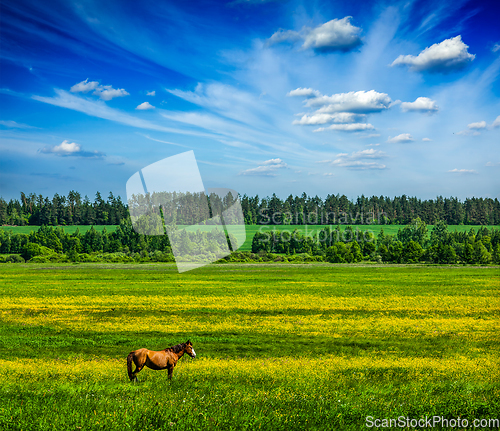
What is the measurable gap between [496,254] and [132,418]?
120 metres

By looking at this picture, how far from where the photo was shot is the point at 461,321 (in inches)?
927

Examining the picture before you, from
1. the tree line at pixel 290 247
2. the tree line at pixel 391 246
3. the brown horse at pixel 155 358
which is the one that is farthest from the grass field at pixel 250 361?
the tree line at pixel 391 246

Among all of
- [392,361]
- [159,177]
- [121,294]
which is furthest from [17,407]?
[121,294]

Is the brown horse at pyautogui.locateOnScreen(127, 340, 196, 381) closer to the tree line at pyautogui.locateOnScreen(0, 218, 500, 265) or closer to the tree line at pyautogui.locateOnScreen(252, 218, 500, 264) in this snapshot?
the tree line at pyautogui.locateOnScreen(0, 218, 500, 265)

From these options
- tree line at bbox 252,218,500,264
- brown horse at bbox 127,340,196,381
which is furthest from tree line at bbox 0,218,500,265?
brown horse at bbox 127,340,196,381

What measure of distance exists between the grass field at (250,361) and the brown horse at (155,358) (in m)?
0.62

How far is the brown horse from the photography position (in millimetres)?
6613

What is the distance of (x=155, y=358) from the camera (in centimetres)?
681

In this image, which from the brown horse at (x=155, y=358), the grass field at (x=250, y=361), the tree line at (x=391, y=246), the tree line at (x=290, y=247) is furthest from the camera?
the tree line at (x=290, y=247)

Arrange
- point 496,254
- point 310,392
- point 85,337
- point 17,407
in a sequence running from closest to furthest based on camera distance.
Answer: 1. point 17,407
2. point 310,392
3. point 85,337
4. point 496,254

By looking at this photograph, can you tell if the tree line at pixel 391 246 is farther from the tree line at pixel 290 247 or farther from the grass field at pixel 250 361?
the grass field at pixel 250 361

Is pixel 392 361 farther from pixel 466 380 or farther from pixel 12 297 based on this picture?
pixel 12 297

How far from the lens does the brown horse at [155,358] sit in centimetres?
661

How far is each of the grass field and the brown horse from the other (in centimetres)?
62
